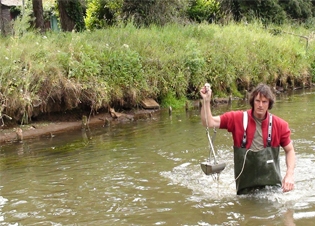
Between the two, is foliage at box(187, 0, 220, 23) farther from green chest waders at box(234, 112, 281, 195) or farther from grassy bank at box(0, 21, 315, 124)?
green chest waders at box(234, 112, 281, 195)

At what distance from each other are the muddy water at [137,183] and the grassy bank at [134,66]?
1397 millimetres

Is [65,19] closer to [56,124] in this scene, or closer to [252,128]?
[56,124]

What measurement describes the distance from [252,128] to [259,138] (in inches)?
5.7

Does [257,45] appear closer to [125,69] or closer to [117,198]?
[125,69]

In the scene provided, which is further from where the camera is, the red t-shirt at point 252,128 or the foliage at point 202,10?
the foliage at point 202,10

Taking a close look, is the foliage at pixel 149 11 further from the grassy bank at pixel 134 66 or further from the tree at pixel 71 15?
the tree at pixel 71 15


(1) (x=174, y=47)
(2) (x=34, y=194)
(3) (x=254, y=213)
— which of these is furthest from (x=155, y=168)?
(1) (x=174, y=47)

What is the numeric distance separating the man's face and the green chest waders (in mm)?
134

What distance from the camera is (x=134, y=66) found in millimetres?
13922

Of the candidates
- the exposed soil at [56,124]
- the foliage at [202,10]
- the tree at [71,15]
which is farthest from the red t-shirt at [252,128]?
A: the foliage at [202,10]

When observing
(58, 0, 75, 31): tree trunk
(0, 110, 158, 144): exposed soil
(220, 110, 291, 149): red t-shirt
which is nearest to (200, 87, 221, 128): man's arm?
(220, 110, 291, 149): red t-shirt

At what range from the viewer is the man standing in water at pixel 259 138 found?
535cm

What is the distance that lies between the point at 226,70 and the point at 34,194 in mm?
10852

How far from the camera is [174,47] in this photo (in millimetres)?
16094
